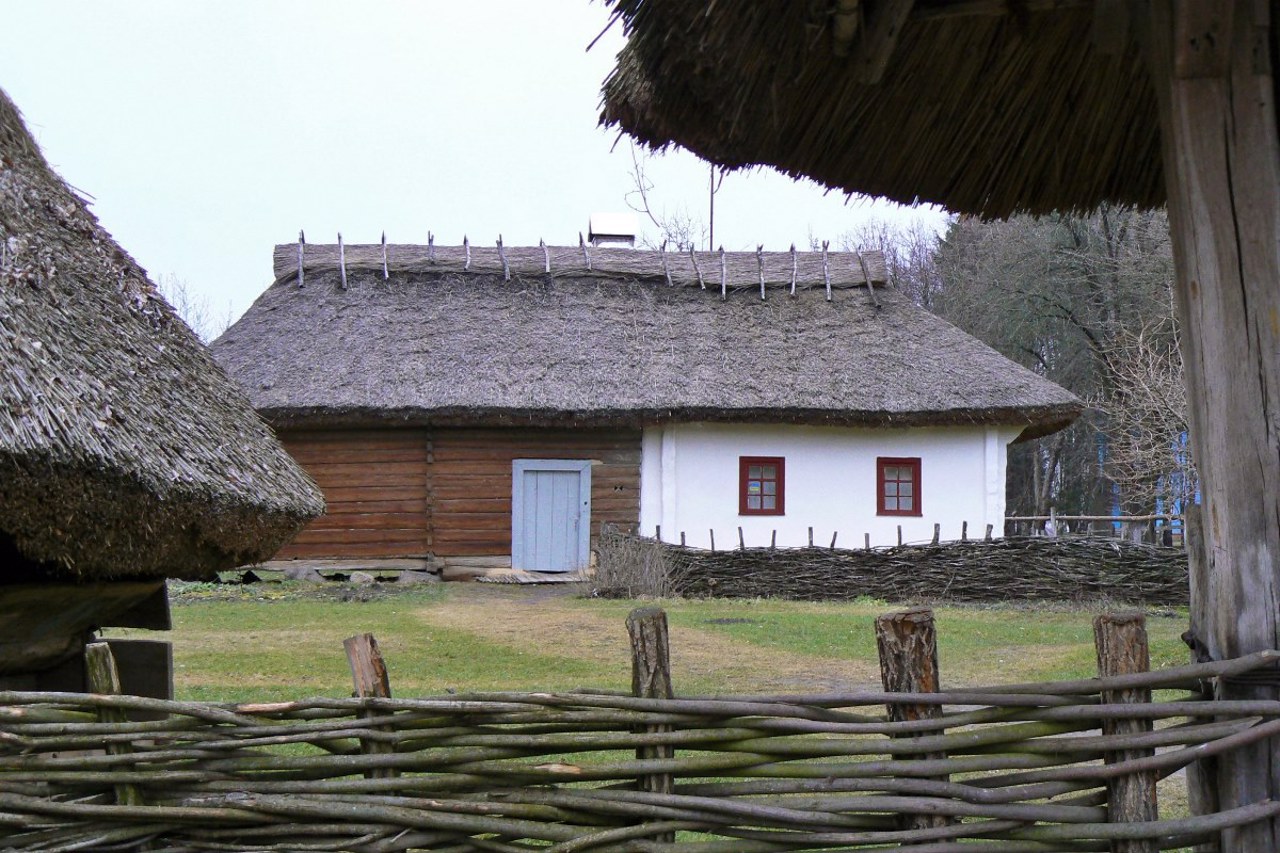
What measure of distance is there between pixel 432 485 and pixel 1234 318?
16.1 metres

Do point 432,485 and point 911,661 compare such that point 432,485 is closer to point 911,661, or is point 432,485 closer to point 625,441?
point 625,441

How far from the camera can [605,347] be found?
1959cm

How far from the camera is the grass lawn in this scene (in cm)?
891

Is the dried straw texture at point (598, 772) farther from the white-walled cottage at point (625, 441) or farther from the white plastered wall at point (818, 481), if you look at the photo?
the white plastered wall at point (818, 481)

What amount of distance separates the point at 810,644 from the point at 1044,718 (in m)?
8.52

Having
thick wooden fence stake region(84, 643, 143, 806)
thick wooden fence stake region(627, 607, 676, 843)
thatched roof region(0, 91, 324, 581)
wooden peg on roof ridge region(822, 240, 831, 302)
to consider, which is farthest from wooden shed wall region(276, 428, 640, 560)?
thick wooden fence stake region(627, 607, 676, 843)

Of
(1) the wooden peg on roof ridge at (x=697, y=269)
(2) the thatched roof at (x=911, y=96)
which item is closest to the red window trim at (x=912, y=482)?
(1) the wooden peg on roof ridge at (x=697, y=269)

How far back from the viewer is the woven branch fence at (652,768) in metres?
2.67

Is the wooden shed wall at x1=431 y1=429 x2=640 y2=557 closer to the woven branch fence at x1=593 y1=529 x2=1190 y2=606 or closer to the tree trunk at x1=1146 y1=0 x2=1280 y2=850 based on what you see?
the woven branch fence at x1=593 y1=529 x2=1190 y2=606

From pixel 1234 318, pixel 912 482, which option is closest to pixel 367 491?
pixel 912 482

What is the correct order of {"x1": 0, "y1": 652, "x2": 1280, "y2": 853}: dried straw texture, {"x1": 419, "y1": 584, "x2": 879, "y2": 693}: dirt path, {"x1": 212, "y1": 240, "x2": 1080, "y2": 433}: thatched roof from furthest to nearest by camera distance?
1. {"x1": 212, "y1": 240, "x2": 1080, "y2": 433}: thatched roof
2. {"x1": 419, "y1": 584, "x2": 879, "y2": 693}: dirt path
3. {"x1": 0, "y1": 652, "x2": 1280, "y2": 853}: dried straw texture

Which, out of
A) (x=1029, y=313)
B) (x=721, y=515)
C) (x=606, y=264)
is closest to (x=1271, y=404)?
(x=721, y=515)

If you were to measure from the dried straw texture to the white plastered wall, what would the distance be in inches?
603

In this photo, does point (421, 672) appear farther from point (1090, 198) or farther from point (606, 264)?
point (606, 264)
